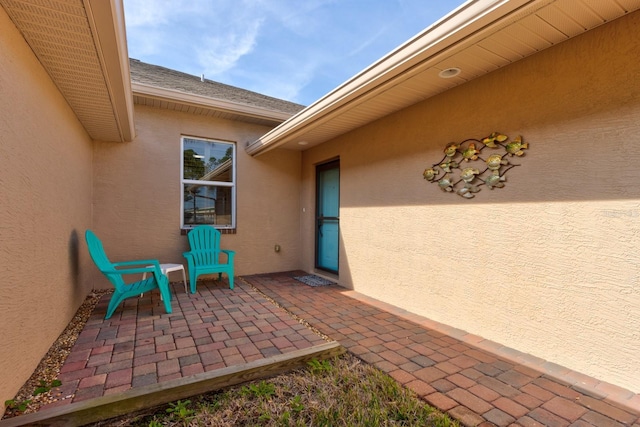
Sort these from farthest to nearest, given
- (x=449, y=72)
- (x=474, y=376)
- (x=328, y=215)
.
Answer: (x=328, y=215), (x=449, y=72), (x=474, y=376)

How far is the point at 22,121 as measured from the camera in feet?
6.26

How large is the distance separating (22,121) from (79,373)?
1681 mm

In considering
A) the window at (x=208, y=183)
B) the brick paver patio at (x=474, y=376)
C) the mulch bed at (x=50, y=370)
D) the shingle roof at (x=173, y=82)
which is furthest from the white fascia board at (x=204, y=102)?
the brick paver patio at (x=474, y=376)

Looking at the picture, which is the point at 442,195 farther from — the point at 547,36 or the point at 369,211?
the point at 547,36

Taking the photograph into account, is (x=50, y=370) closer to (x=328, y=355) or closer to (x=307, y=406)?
(x=307, y=406)

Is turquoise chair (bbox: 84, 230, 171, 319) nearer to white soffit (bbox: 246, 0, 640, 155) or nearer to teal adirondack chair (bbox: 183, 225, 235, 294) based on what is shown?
teal adirondack chair (bbox: 183, 225, 235, 294)

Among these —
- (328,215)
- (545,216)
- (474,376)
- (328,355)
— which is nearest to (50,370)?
(328,355)

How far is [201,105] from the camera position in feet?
14.9

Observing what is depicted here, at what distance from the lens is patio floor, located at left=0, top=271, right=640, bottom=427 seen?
5.72ft

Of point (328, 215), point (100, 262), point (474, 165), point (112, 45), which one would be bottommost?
point (100, 262)

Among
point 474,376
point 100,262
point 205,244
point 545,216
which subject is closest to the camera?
point 474,376

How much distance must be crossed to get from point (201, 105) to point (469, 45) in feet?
12.4

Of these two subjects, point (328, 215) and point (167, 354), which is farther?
point (328, 215)

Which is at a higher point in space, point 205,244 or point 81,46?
point 81,46
